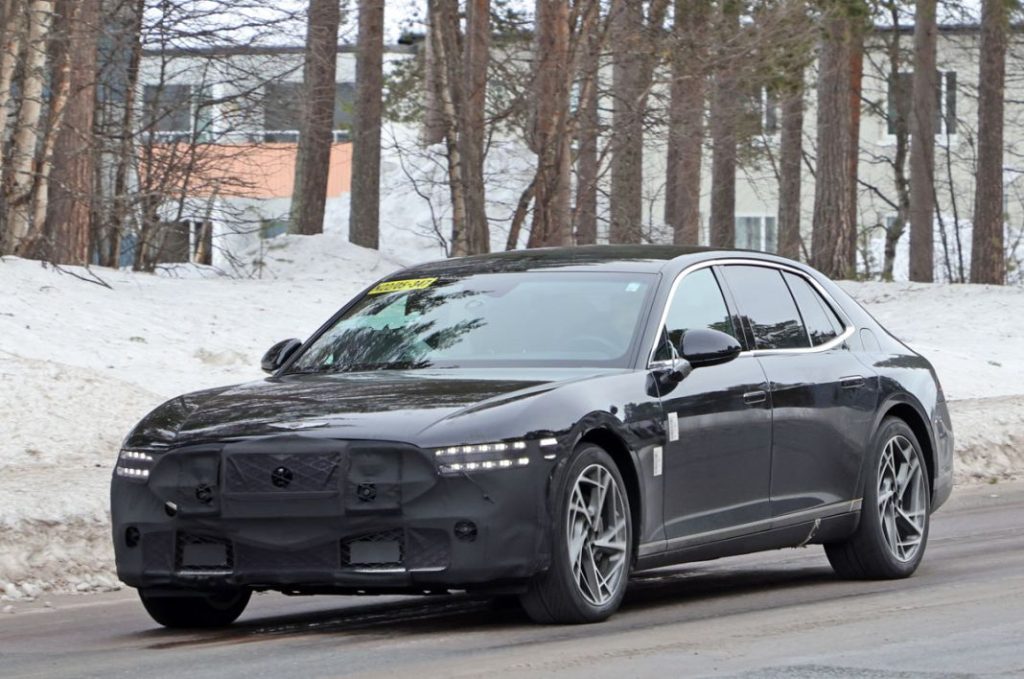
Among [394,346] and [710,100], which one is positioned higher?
[710,100]

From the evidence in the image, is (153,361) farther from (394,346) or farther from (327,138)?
(327,138)

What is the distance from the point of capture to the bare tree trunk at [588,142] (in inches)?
821

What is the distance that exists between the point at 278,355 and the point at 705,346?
195 centimetres

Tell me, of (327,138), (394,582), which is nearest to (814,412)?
(394,582)

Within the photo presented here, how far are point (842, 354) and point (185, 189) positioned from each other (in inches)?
534

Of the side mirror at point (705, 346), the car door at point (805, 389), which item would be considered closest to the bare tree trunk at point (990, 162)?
the car door at point (805, 389)

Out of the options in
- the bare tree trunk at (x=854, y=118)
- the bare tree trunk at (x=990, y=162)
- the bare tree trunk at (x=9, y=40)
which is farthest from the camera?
the bare tree trunk at (x=990, y=162)

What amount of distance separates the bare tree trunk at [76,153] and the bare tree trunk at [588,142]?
16.6 ft

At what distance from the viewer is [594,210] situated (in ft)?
77.7

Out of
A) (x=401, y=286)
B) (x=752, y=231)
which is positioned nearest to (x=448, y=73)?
(x=401, y=286)

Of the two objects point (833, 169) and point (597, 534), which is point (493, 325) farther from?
point (833, 169)

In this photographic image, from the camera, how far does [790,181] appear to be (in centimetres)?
3669

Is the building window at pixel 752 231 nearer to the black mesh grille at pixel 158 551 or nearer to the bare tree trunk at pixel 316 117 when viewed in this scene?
the bare tree trunk at pixel 316 117

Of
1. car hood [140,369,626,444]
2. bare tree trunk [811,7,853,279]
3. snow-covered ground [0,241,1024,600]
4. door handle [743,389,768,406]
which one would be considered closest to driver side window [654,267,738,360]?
door handle [743,389,768,406]
